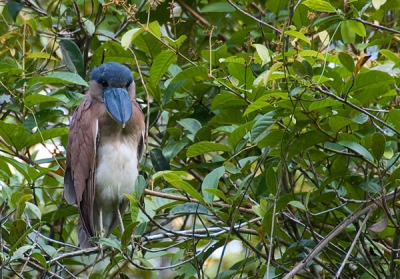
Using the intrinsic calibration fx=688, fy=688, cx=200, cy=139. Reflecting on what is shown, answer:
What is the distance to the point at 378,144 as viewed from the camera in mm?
2018

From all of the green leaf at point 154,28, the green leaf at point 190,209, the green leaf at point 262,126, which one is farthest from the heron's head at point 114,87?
the green leaf at point 262,126

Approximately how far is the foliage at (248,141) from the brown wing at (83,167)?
2.9 inches

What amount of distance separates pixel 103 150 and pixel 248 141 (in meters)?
0.74

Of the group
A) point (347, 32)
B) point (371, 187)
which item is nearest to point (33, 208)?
point (371, 187)

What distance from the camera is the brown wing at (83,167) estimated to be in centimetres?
275

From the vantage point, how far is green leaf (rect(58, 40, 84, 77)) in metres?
2.80

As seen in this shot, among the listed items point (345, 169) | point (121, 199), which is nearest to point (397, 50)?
point (345, 169)

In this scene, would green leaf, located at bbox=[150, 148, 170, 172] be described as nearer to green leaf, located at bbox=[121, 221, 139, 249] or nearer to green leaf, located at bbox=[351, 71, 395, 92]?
green leaf, located at bbox=[121, 221, 139, 249]

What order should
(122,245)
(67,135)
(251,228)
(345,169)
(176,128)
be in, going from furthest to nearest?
(67,135), (176,128), (251,228), (345,169), (122,245)

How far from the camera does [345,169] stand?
230 centimetres

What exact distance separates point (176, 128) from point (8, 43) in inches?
31.5

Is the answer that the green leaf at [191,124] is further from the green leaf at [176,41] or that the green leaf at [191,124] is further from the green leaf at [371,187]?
the green leaf at [371,187]

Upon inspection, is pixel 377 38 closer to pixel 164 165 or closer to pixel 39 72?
pixel 164 165

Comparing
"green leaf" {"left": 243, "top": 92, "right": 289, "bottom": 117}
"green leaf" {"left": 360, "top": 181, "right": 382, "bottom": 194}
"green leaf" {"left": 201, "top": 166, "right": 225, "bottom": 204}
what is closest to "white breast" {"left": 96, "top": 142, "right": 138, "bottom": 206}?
"green leaf" {"left": 201, "top": 166, "right": 225, "bottom": 204}
